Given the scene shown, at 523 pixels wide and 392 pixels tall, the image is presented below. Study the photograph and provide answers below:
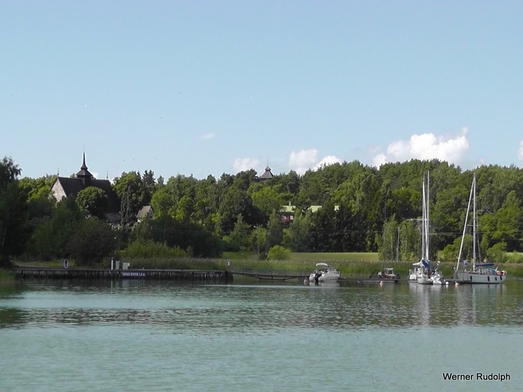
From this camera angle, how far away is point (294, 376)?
34.0 m

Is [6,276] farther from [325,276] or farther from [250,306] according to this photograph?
[325,276]

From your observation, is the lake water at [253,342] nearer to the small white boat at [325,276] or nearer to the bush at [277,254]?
the small white boat at [325,276]

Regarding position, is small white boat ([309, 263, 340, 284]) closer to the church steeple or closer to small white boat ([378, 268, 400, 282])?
small white boat ([378, 268, 400, 282])

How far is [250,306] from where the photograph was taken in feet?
211

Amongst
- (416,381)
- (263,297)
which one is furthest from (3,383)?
(263,297)

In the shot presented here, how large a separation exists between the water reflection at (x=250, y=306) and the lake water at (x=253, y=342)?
131 millimetres

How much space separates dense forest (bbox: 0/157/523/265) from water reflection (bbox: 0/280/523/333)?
11.9 meters

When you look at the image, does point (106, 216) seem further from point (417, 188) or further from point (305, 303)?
point (305, 303)

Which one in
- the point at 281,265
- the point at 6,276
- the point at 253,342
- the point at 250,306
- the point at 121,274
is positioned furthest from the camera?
the point at 281,265

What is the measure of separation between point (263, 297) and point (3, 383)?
44.4 metres

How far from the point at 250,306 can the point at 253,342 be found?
2140cm

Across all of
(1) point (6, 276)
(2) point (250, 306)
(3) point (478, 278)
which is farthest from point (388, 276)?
(1) point (6, 276)

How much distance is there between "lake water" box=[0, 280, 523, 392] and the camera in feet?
108

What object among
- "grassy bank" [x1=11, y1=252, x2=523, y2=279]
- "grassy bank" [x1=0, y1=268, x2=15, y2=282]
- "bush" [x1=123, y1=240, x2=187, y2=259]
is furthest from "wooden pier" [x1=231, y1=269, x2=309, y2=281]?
"grassy bank" [x1=0, y1=268, x2=15, y2=282]
